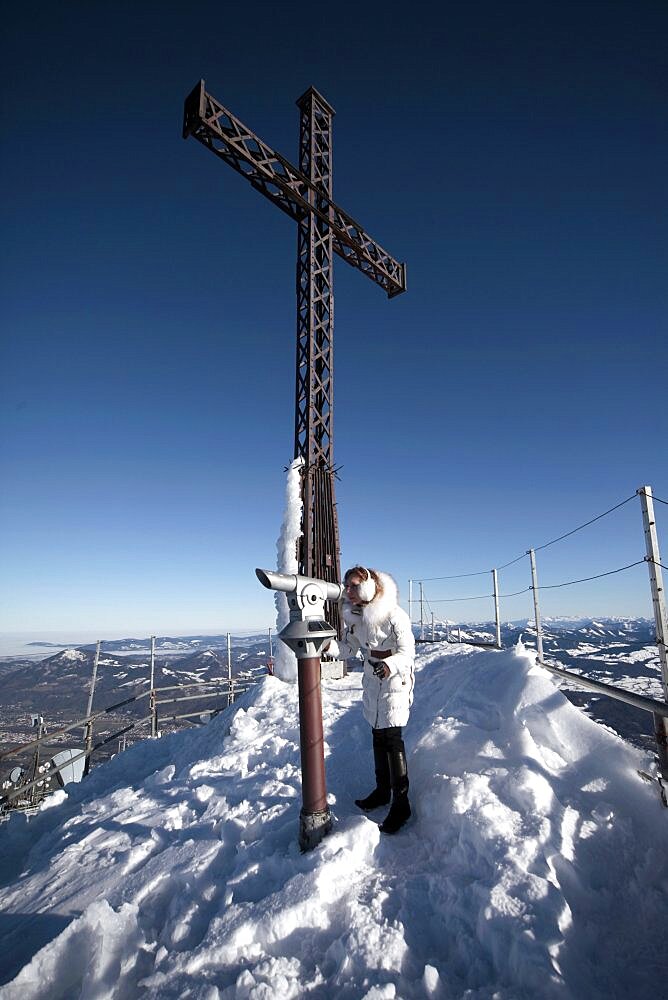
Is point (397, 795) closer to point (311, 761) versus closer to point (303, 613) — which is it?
point (311, 761)

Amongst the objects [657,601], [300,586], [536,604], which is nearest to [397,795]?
[300,586]

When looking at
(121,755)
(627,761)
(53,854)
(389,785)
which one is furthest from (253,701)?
(627,761)

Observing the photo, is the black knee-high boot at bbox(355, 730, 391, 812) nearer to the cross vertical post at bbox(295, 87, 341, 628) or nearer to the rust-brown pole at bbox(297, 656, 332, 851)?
the rust-brown pole at bbox(297, 656, 332, 851)

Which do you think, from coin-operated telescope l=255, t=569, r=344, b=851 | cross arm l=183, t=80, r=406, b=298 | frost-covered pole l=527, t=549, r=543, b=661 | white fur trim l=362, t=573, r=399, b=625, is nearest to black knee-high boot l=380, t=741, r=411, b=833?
coin-operated telescope l=255, t=569, r=344, b=851

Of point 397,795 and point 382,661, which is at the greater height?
point 382,661

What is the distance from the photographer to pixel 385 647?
3191 mm

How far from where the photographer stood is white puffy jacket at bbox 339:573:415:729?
120 inches

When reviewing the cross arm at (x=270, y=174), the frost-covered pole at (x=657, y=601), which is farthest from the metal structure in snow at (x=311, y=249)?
the frost-covered pole at (x=657, y=601)

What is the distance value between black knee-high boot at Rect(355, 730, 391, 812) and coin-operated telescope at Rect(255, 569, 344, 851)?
0.52m

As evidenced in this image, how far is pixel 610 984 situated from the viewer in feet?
5.69

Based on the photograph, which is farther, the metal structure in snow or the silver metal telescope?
the metal structure in snow

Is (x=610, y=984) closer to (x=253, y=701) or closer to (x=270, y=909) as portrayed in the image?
(x=270, y=909)

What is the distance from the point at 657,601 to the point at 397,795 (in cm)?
237

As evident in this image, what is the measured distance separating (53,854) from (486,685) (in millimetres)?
4172
